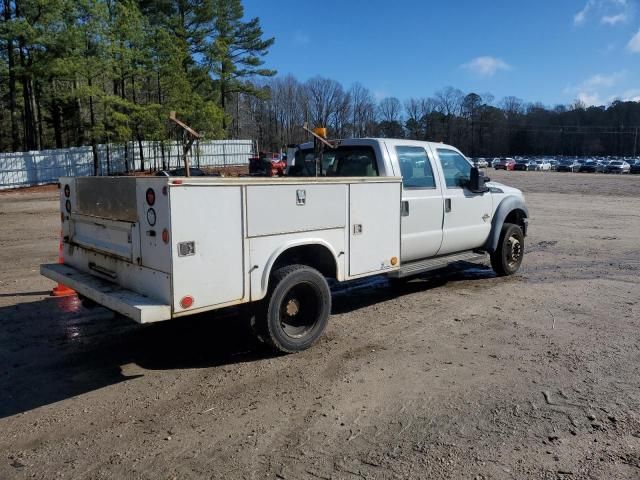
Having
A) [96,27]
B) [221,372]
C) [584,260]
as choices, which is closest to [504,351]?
[221,372]

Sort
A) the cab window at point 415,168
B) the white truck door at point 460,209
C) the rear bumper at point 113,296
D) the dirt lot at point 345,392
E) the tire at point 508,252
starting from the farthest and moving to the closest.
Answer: the tire at point 508,252, the white truck door at point 460,209, the cab window at point 415,168, the rear bumper at point 113,296, the dirt lot at point 345,392

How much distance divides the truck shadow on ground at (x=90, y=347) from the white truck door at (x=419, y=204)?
1.08 meters

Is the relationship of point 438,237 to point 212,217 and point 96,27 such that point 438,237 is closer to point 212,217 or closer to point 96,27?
point 212,217

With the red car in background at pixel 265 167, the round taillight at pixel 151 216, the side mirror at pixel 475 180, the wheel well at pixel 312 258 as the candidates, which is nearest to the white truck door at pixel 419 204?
the side mirror at pixel 475 180

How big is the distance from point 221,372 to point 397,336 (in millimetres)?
1975

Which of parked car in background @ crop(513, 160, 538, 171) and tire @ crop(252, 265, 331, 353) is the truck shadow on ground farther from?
parked car in background @ crop(513, 160, 538, 171)

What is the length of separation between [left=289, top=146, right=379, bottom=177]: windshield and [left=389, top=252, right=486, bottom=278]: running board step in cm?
120

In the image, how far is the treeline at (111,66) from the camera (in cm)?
3334

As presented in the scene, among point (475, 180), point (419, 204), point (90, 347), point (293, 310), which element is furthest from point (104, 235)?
point (475, 180)

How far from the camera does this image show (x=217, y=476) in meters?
3.18

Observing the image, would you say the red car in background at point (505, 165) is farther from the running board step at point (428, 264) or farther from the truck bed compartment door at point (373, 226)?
the truck bed compartment door at point (373, 226)

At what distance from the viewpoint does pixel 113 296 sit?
14.4 ft

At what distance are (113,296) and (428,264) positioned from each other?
3950 millimetres

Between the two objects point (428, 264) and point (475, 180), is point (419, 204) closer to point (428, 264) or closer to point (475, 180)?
point (428, 264)
